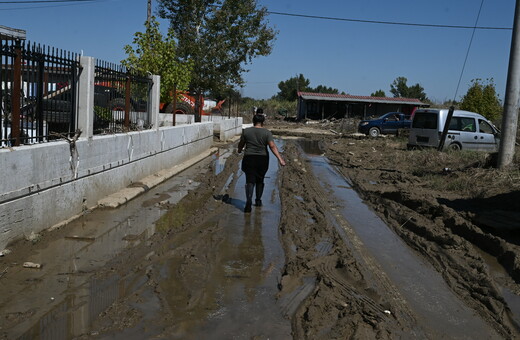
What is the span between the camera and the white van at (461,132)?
20.3m

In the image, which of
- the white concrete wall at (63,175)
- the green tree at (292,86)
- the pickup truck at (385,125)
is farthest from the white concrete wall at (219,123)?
the green tree at (292,86)

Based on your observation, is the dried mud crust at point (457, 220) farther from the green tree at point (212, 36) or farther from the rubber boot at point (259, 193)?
the green tree at point (212, 36)

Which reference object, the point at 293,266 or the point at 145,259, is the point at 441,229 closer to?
the point at 293,266

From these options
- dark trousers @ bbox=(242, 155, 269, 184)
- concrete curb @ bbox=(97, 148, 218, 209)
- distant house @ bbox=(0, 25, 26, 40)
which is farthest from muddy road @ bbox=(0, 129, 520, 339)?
distant house @ bbox=(0, 25, 26, 40)

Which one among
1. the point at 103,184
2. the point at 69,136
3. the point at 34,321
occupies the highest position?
the point at 69,136

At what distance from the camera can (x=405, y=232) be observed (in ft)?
27.8

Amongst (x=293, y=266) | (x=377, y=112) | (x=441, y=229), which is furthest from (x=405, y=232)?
(x=377, y=112)

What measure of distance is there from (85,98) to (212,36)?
23419 millimetres

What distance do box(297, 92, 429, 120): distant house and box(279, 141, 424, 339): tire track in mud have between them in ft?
150

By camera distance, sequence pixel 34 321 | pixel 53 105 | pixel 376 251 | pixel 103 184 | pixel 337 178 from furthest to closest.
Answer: pixel 337 178
pixel 103 184
pixel 53 105
pixel 376 251
pixel 34 321

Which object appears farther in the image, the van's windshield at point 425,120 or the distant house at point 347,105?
the distant house at point 347,105

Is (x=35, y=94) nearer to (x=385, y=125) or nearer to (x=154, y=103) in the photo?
(x=154, y=103)

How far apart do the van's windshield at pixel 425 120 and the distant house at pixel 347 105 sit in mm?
31100

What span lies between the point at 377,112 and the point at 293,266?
168ft
